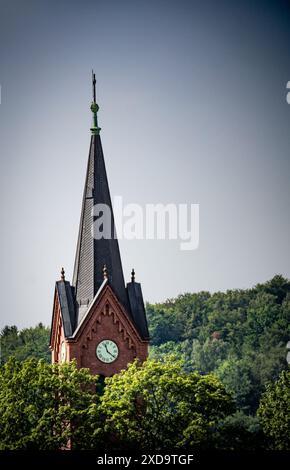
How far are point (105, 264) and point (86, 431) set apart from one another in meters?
8.30

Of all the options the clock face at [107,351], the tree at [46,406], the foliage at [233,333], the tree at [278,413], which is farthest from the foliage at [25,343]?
the tree at [46,406]

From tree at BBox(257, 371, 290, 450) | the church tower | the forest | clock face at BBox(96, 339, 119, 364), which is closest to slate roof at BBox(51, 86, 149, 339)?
the church tower

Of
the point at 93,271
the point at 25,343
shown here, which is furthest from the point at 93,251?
the point at 25,343

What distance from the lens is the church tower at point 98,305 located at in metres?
75.5

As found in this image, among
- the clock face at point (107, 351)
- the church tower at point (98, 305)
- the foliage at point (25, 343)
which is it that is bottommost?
the clock face at point (107, 351)

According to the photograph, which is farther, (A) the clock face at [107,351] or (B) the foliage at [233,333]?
(B) the foliage at [233,333]

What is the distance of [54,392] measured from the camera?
72750 mm

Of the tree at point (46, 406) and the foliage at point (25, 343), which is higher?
the foliage at point (25, 343)

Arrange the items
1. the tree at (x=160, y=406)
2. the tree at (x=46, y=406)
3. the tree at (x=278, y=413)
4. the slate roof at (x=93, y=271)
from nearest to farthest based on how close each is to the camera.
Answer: the tree at (x=46, y=406) < the tree at (x=160, y=406) < the slate roof at (x=93, y=271) < the tree at (x=278, y=413)

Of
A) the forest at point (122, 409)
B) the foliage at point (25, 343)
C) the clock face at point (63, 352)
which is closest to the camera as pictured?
the forest at point (122, 409)

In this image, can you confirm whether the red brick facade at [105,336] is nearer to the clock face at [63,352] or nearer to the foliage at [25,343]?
the clock face at [63,352]

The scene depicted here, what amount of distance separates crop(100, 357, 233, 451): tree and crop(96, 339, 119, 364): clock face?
142cm
